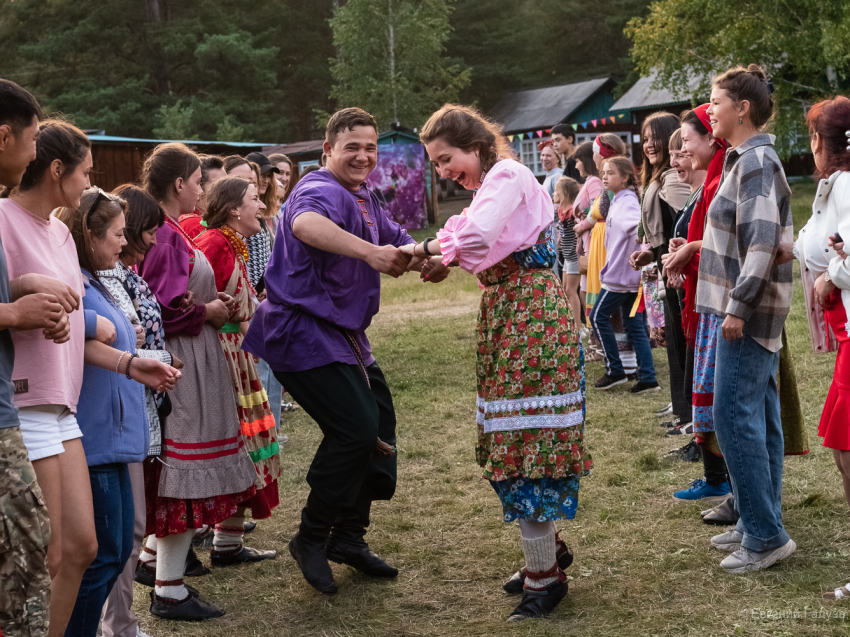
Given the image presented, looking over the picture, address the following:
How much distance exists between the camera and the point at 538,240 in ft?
10.8

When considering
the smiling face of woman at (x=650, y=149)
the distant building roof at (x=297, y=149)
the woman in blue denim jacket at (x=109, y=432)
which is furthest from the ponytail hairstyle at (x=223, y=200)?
the distant building roof at (x=297, y=149)

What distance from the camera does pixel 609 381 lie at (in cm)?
748

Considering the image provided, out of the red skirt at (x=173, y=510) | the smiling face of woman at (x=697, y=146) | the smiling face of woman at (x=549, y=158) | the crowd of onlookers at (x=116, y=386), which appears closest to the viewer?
the crowd of onlookers at (x=116, y=386)

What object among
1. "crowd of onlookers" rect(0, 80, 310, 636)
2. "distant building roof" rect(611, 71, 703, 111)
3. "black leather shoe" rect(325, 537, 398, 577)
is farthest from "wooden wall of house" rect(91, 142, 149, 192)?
"distant building roof" rect(611, 71, 703, 111)

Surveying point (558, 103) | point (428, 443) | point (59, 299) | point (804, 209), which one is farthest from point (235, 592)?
point (558, 103)

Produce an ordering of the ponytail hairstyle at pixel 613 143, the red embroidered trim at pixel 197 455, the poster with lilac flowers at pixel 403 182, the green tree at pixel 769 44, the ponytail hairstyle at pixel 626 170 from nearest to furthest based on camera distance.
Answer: the red embroidered trim at pixel 197 455, the ponytail hairstyle at pixel 626 170, the ponytail hairstyle at pixel 613 143, the green tree at pixel 769 44, the poster with lilac flowers at pixel 403 182

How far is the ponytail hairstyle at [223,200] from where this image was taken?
4297mm

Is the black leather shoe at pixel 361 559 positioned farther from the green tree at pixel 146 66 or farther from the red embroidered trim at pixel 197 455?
the green tree at pixel 146 66

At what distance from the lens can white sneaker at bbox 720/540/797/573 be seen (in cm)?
354

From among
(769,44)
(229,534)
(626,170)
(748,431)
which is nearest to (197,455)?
(229,534)

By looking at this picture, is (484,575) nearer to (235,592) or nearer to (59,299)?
(235,592)

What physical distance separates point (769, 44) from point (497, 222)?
20985 millimetres

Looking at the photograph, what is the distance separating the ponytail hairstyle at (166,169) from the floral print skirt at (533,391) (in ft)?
5.30

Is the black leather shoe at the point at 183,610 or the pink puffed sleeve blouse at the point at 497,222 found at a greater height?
the pink puffed sleeve blouse at the point at 497,222
